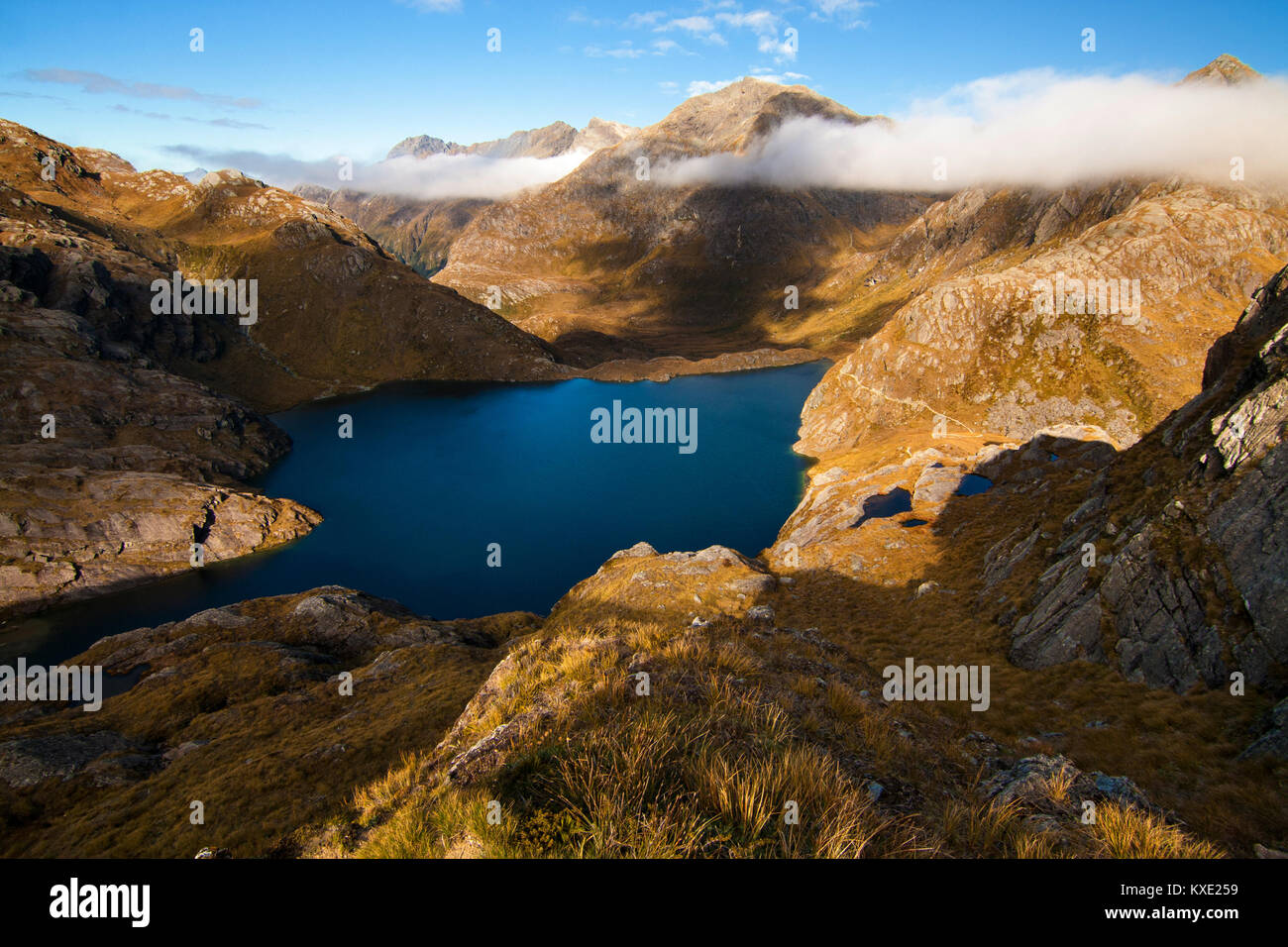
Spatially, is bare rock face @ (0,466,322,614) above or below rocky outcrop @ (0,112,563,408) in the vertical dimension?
below

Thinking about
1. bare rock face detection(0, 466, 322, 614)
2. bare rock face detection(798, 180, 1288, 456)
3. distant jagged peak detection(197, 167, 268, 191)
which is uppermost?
distant jagged peak detection(197, 167, 268, 191)

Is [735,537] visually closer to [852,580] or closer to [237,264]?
[852,580]

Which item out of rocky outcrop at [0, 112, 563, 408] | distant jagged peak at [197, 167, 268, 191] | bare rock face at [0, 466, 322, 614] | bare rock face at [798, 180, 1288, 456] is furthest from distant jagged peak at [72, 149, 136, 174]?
bare rock face at [798, 180, 1288, 456]

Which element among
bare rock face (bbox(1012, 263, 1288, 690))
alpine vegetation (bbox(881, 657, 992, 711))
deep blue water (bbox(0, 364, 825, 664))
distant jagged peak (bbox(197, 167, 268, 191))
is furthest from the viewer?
distant jagged peak (bbox(197, 167, 268, 191))

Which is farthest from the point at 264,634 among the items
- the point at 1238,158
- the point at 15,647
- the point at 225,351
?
the point at 1238,158

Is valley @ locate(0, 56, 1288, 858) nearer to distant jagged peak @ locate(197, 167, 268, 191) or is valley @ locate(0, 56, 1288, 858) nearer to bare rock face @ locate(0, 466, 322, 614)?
bare rock face @ locate(0, 466, 322, 614)

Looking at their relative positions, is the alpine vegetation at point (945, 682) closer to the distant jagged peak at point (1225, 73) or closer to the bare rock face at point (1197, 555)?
the bare rock face at point (1197, 555)
